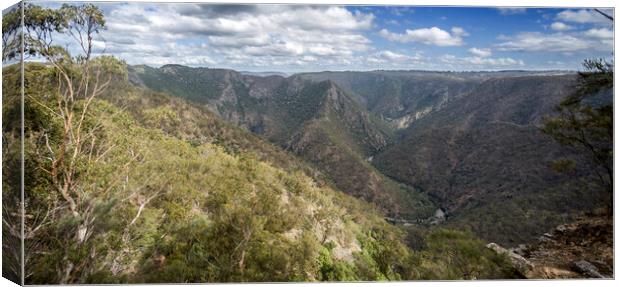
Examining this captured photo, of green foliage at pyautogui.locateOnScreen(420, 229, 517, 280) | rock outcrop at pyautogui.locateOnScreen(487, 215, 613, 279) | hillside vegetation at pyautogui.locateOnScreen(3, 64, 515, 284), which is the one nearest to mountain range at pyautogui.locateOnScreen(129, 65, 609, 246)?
rock outcrop at pyautogui.locateOnScreen(487, 215, 613, 279)

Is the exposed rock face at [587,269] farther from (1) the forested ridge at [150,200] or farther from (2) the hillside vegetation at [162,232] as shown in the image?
(2) the hillside vegetation at [162,232]

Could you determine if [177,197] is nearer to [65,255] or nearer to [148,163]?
[148,163]

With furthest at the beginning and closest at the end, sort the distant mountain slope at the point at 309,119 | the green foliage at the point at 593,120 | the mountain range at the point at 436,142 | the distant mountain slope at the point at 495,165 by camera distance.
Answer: the distant mountain slope at the point at 309,119
the distant mountain slope at the point at 495,165
the mountain range at the point at 436,142
the green foliage at the point at 593,120

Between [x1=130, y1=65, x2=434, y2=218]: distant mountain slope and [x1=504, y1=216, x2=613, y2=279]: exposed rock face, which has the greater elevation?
[x1=504, y1=216, x2=613, y2=279]: exposed rock face

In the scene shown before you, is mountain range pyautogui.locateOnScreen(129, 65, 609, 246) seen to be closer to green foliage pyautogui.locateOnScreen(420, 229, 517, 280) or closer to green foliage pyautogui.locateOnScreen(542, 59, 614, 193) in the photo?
green foliage pyautogui.locateOnScreen(542, 59, 614, 193)

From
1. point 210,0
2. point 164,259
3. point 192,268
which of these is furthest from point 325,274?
point 210,0

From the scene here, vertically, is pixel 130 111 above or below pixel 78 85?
below

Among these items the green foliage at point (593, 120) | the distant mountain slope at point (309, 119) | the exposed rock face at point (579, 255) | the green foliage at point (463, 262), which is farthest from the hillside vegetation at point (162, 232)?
the distant mountain slope at point (309, 119)

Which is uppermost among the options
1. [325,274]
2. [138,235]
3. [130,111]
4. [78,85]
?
[78,85]
